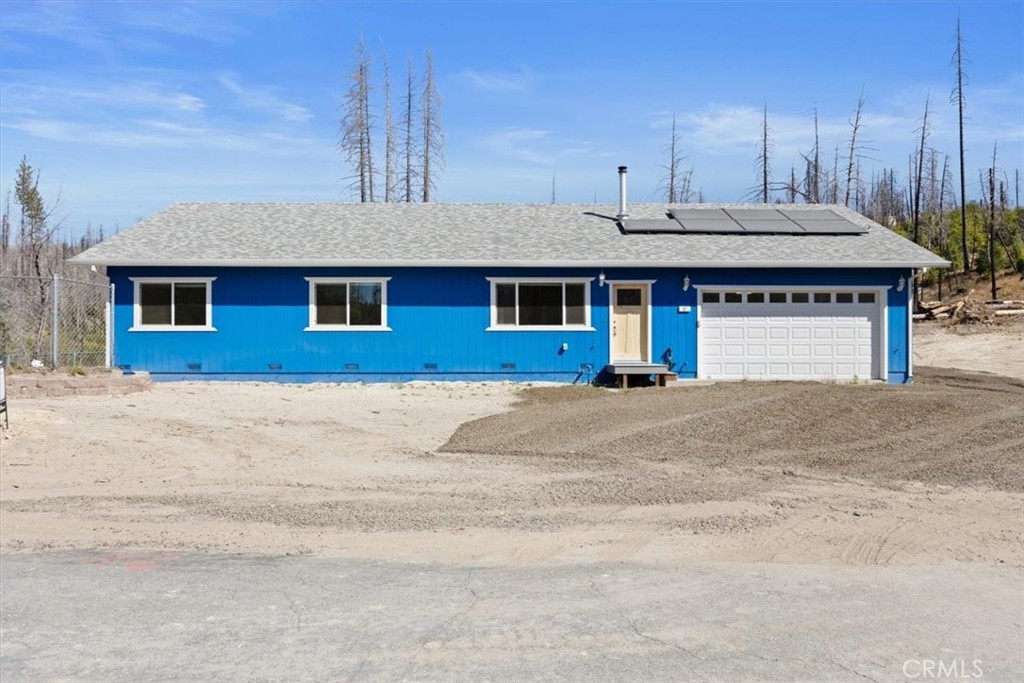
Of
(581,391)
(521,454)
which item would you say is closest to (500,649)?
(521,454)

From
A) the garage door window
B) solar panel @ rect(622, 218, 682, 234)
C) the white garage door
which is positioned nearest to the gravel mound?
the white garage door

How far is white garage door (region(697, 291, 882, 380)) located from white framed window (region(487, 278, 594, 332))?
2781 mm

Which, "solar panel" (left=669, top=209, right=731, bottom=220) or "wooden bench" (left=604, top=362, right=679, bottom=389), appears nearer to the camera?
"wooden bench" (left=604, top=362, right=679, bottom=389)

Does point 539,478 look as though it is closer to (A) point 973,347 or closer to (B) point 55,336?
(B) point 55,336

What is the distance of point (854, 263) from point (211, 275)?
14141 mm

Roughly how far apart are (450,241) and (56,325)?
8647 millimetres

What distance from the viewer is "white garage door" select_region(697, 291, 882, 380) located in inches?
838

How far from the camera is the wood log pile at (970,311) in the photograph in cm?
3244

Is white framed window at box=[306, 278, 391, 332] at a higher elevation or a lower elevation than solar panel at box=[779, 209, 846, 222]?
lower

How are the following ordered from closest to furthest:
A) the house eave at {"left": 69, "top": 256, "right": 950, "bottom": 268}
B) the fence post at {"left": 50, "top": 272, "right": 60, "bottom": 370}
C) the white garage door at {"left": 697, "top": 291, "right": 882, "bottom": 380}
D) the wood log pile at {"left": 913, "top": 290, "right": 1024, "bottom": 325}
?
the fence post at {"left": 50, "top": 272, "right": 60, "bottom": 370} → the house eave at {"left": 69, "top": 256, "right": 950, "bottom": 268} → the white garage door at {"left": 697, "top": 291, "right": 882, "bottom": 380} → the wood log pile at {"left": 913, "top": 290, "right": 1024, "bottom": 325}

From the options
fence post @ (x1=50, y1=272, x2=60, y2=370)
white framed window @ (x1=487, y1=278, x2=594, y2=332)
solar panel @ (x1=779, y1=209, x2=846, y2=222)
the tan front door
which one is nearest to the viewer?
fence post @ (x1=50, y1=272, x2=60, y2=370)

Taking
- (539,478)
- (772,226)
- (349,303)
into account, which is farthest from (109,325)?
(772,226)

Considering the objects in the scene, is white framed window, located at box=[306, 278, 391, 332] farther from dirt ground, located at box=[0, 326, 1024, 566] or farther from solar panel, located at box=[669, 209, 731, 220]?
solar panel, located at box=[669, 209, 731, 220]

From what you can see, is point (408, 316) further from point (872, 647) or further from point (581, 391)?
point (872, 647)
